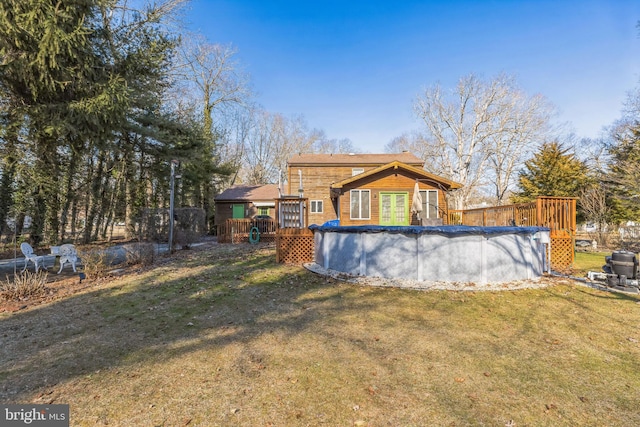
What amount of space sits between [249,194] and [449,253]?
65.7 feet

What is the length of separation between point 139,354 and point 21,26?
7836mm

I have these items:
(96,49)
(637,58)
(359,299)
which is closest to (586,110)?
(637,58)

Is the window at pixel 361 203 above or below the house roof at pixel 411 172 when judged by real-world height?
below

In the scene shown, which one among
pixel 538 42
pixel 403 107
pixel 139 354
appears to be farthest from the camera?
pixel 403 107

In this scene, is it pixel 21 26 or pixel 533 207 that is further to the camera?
pixel 533 207

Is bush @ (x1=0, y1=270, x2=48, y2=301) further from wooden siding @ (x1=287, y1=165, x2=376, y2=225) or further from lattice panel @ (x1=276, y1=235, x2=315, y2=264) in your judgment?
wooden siding @ (x1=287, y1=165, x2=376, y2=225)

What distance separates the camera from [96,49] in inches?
330

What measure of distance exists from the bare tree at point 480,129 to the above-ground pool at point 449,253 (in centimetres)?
1990

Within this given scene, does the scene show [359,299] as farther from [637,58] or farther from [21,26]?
[637,58]

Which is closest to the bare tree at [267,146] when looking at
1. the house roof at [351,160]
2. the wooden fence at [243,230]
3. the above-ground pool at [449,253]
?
the house roof at [351,160]

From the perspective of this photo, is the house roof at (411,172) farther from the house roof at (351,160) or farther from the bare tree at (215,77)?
the bare tree at (215,77)

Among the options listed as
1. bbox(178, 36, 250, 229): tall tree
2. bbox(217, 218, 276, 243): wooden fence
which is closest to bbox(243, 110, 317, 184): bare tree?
bbox(178, 36, 250, 229): tall tree

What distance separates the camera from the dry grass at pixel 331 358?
2.53m

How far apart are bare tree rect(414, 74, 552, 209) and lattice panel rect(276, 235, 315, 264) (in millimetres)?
20314
